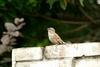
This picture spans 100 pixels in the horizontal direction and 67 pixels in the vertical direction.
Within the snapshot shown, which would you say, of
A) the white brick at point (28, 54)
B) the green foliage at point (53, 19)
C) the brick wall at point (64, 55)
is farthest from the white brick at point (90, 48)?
the green foliage at point (53, 19)

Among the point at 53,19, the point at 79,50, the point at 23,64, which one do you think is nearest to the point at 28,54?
the point at 23,64

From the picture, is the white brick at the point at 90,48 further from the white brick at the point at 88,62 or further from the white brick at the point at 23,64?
the white brick at the point at 23,64

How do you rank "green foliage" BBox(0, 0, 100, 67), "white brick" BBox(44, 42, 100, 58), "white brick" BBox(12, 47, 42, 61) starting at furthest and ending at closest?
"green foliage" BBox(0, 0, 100, 67), "white brick" BBox(12, 47, 42, 61), "white brick" BBox(44, 42, 100, 58)

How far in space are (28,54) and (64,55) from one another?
345 mm

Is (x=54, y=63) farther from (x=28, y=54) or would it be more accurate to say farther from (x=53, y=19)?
(x=53, y=19)

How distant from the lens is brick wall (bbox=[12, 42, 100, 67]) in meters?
3.96

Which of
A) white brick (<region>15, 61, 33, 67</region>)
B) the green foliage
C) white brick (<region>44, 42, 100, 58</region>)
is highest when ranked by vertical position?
the green foliage

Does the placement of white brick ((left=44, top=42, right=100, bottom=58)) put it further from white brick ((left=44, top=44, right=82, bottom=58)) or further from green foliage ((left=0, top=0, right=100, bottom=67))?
green foliage ((left=0, top=0, right=100, bottom=67))

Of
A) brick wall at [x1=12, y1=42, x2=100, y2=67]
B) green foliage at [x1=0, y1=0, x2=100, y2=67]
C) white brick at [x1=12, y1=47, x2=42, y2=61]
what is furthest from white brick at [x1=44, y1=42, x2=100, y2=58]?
green foliage at [x1=0, y1=0, x2=100, y2=67]

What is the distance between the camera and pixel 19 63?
4.18 metres

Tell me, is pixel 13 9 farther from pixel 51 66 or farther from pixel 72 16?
pixel 51 66

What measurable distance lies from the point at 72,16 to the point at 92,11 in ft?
1.26

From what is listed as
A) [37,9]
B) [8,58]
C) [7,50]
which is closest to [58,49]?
[7,50]

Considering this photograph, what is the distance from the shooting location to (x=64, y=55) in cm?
399
